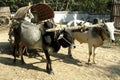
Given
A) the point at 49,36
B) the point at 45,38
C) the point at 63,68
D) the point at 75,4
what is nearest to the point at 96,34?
the point at 63,68

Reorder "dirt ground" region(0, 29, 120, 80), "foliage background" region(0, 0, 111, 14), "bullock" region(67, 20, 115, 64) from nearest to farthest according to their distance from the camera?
"dirt ground" region(0, 29, 120, 80)
"bullock" region(67, 20, 115, 64)
"foliage background" region(0, 0, 111, 14)

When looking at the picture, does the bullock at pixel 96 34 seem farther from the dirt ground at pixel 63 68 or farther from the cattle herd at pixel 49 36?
the dirt ground at pixel 63 68

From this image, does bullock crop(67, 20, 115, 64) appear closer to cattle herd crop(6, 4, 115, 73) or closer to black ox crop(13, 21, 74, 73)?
cattle herd crop(6, 4, 115, 73)

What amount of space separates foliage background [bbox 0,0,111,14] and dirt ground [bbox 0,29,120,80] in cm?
2013

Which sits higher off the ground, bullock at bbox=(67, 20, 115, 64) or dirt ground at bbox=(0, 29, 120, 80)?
bullock at bbox=(67, 20, 115, 64)

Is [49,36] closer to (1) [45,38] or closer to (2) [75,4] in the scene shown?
(1) [45,38]

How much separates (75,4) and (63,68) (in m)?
29.3

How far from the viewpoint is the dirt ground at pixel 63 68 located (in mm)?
8570

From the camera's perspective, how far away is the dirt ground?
8570 millimetres

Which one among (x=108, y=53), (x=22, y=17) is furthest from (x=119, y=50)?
(x=22, y=17)

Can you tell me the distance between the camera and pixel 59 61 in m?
10.4

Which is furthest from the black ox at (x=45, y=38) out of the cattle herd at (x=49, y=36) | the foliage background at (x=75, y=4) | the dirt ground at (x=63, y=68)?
the foliage background at (x=75, y=4)

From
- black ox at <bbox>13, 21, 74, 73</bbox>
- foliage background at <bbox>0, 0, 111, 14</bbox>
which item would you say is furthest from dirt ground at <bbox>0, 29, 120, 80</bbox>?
foliage background at <bbox>0, 0, 111, 14</bbox>

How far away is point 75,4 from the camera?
125 ft
